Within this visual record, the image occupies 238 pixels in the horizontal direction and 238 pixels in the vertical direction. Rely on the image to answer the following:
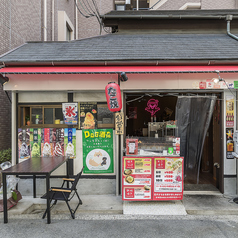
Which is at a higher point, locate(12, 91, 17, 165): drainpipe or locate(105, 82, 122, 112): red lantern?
locate(105, 82, 122, 112): red lantern

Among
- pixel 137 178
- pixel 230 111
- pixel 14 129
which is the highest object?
pixel 230 111

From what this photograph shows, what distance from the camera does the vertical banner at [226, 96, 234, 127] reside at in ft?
18.2

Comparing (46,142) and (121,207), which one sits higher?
(46,142)

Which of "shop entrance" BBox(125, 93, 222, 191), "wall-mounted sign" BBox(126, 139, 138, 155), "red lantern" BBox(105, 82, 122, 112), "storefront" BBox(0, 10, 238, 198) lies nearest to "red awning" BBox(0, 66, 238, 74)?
"storefront" BBox(0, 10, 238, 198)

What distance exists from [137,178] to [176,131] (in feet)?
6.93

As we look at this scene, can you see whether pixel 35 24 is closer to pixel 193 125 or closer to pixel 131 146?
pixel 131 146

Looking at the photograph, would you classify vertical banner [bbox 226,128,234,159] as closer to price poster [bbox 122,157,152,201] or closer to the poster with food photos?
price poster [bbox 122,157,152,201]

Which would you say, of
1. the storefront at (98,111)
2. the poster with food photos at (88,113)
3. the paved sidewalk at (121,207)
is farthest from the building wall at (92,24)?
the paved sidewalk at (121,207)

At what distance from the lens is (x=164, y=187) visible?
5.04m

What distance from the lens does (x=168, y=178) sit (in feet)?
16.6

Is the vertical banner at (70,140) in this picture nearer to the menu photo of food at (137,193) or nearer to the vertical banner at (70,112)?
the vertical banner at (70,112)

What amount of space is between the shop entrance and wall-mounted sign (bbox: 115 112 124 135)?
752 mm

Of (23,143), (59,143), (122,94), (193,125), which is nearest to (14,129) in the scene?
(23,143)

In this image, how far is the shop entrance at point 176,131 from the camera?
6012 mm
